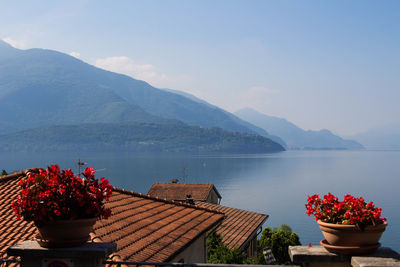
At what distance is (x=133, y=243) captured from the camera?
1005 cm

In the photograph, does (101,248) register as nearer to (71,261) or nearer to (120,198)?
(71,261)

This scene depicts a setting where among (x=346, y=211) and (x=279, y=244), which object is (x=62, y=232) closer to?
(x=346, y=211)

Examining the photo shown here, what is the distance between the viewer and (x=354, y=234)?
3.81 meters

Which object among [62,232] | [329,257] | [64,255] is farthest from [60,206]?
[329,257]

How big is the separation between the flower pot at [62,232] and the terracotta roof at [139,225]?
4640mm

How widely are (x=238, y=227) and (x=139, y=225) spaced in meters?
18.3

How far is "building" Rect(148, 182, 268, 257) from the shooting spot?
26.2m

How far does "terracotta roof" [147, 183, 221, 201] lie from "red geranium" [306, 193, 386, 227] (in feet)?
118

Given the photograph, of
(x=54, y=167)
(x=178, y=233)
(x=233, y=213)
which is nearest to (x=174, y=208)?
(x=178, y=233)

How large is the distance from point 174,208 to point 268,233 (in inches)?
1034

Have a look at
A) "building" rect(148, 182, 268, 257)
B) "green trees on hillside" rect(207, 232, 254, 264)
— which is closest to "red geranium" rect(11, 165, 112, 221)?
"building" rect(148, 182, 268, 257)

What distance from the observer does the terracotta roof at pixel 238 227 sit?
25469 mm

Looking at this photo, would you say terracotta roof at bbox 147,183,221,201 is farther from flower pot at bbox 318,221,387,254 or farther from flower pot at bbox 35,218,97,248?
flower pot at bbox 318,221,387,254

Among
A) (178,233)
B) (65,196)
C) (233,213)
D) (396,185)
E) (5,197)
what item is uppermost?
(65,196)
